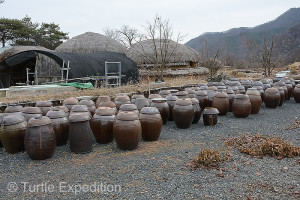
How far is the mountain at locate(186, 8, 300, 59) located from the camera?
39688 mm

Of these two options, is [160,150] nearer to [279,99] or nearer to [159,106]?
[159,106]

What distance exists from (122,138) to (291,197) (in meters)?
2.65

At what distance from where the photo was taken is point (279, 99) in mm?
8758

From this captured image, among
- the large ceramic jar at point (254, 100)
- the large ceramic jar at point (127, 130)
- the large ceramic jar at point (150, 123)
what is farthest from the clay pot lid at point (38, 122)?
the large ceramic jar at point (254, 100)

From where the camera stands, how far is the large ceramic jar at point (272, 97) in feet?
28.5

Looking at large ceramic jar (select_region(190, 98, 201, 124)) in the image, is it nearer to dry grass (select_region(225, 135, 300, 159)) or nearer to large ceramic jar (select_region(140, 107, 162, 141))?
large ceramic jar (select_region(140, 107, 162, 141))

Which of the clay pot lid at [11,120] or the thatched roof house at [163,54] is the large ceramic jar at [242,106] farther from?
the thatched roof house at [163,54]

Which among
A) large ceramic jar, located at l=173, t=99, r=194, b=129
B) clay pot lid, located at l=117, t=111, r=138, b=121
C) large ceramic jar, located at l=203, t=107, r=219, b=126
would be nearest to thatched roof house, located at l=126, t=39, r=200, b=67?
large ceramic jar, located at l=203, t=107, r=219, b=126

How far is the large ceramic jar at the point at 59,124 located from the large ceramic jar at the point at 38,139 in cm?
59

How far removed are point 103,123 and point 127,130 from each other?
67 centimetres

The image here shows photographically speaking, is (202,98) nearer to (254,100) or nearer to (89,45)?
(254,100)

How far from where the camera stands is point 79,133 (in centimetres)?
466

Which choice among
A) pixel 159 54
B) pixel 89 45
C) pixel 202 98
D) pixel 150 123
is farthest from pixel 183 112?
pixel 89 45

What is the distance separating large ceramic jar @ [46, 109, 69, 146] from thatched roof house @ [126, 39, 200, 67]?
11613 millimetres
